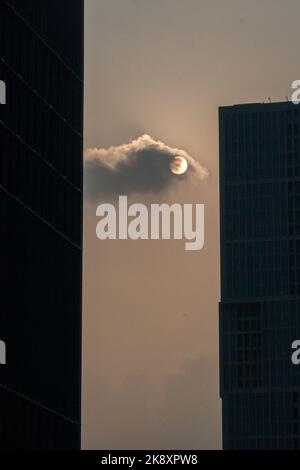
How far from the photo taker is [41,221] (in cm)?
14975

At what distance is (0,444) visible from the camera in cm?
13650

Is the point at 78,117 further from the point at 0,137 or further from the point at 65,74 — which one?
the point at 0,137

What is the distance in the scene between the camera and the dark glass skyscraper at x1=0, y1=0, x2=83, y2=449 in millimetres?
140375

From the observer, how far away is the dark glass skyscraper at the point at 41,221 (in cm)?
14038

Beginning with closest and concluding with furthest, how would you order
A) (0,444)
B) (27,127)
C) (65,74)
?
(0,444)
(27,127)
(65,74)

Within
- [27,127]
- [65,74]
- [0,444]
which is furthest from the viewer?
[65,74]

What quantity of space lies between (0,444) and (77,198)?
3516cm
